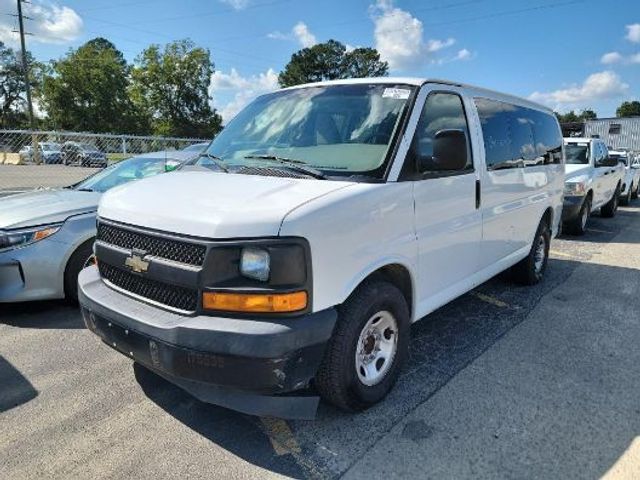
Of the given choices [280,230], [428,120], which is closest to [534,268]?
[428,120]

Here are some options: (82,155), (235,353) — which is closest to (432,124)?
(235,353)

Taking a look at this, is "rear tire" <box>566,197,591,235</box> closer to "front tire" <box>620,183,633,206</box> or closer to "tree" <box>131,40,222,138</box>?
"front tire" <box>620,183,633,206</box>

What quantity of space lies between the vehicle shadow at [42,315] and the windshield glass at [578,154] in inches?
396

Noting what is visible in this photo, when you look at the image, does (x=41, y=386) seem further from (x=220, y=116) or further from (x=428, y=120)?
(x=220, y=116)

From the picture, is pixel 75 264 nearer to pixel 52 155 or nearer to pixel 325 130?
pixel 325 130

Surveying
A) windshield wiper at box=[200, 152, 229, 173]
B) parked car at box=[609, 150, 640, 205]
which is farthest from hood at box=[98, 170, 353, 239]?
parked car at box=[609, 150, 640, 205]

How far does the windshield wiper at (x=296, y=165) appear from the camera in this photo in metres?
3.12

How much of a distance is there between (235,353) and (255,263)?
451 mm

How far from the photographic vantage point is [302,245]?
8.46ft

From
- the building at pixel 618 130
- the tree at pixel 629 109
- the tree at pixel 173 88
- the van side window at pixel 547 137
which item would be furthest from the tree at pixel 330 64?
the van side window at pixel 547 137

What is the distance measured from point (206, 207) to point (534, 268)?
4592 mm

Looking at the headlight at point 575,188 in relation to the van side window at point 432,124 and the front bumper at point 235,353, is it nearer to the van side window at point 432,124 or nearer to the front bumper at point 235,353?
the van side window at point 432,124

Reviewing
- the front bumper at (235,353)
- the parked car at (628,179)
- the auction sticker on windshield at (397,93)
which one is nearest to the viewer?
the front bumper at (235,353)

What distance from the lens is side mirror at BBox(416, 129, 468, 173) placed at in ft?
10.9
